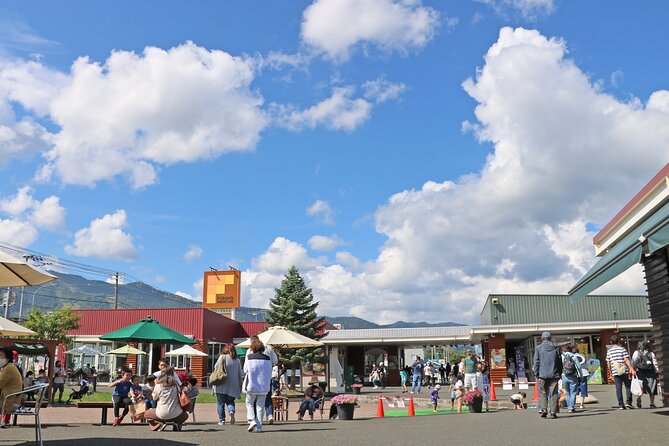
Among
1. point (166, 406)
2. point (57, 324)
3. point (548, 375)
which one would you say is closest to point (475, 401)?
point (548, 375)

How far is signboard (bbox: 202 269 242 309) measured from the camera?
2083 inches

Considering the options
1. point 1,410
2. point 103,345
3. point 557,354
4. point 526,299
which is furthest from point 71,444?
point 103,345

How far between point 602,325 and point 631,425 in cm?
2426

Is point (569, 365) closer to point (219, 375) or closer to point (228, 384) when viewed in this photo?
point (228, 384)

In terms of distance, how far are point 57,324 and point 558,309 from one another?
3230 centimetres

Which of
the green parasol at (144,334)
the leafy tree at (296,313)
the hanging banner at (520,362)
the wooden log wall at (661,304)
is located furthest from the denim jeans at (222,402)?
the hanging banner at (520,362)

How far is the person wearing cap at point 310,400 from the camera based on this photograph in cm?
1530

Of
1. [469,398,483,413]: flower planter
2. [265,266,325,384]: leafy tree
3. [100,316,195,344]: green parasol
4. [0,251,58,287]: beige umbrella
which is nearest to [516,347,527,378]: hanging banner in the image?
[265,266,325,384]: leafy tree

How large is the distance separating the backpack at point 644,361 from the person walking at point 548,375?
221 centimetres

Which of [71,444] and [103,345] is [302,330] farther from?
[71,444]

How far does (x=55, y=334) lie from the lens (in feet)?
149

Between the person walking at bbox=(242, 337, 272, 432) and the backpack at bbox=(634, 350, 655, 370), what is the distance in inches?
295

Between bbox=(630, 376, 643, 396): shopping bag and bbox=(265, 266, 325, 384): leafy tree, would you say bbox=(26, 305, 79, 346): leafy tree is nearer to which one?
bbox=(265, 266, 325, 384): leafy tree

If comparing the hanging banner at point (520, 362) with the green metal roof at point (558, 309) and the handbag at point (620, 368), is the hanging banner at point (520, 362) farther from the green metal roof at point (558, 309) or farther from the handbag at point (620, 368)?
the handbag at point (620, 368)
